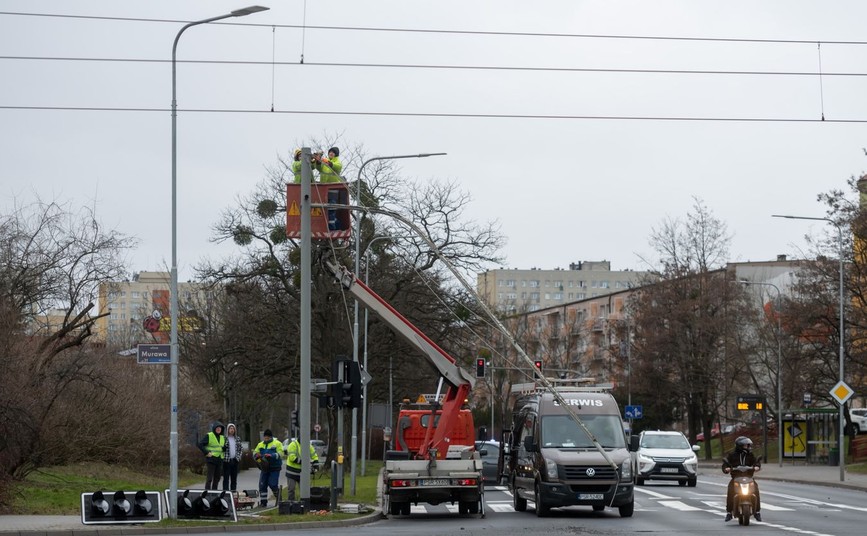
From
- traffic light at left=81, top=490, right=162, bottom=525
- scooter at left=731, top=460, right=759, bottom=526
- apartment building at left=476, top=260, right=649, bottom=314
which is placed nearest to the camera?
Result: scooter at left=731, top=460, right=759, bottom=526

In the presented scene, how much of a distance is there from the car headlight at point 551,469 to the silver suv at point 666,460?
15549 millimetres

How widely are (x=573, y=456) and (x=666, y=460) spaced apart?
16505 mm

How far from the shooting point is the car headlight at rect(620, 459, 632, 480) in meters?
25.4

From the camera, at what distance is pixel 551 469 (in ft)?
82.6

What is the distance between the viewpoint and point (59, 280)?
44.4m

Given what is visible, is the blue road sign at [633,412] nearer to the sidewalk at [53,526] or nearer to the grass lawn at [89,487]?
the grass lawn at [89,487]

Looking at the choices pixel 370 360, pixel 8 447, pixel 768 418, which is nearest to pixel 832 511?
pixel 8 447

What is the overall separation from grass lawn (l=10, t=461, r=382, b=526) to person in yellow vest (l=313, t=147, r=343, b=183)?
6545 millimetres

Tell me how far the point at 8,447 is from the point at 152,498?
191 inches

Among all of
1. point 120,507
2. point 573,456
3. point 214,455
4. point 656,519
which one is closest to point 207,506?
point 120,507

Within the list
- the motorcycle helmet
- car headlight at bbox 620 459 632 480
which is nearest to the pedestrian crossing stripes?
car headlight at bbox 620 459 632 480

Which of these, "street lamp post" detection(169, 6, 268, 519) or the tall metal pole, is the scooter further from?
"street lamp post" detection(169, 6, 268, 519)

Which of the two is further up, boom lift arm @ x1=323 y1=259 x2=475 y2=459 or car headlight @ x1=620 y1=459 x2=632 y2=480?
boom lift arm @ x1=323 y1=259 x2=475 y2=459

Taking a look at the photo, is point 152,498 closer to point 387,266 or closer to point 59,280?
point 59,280
